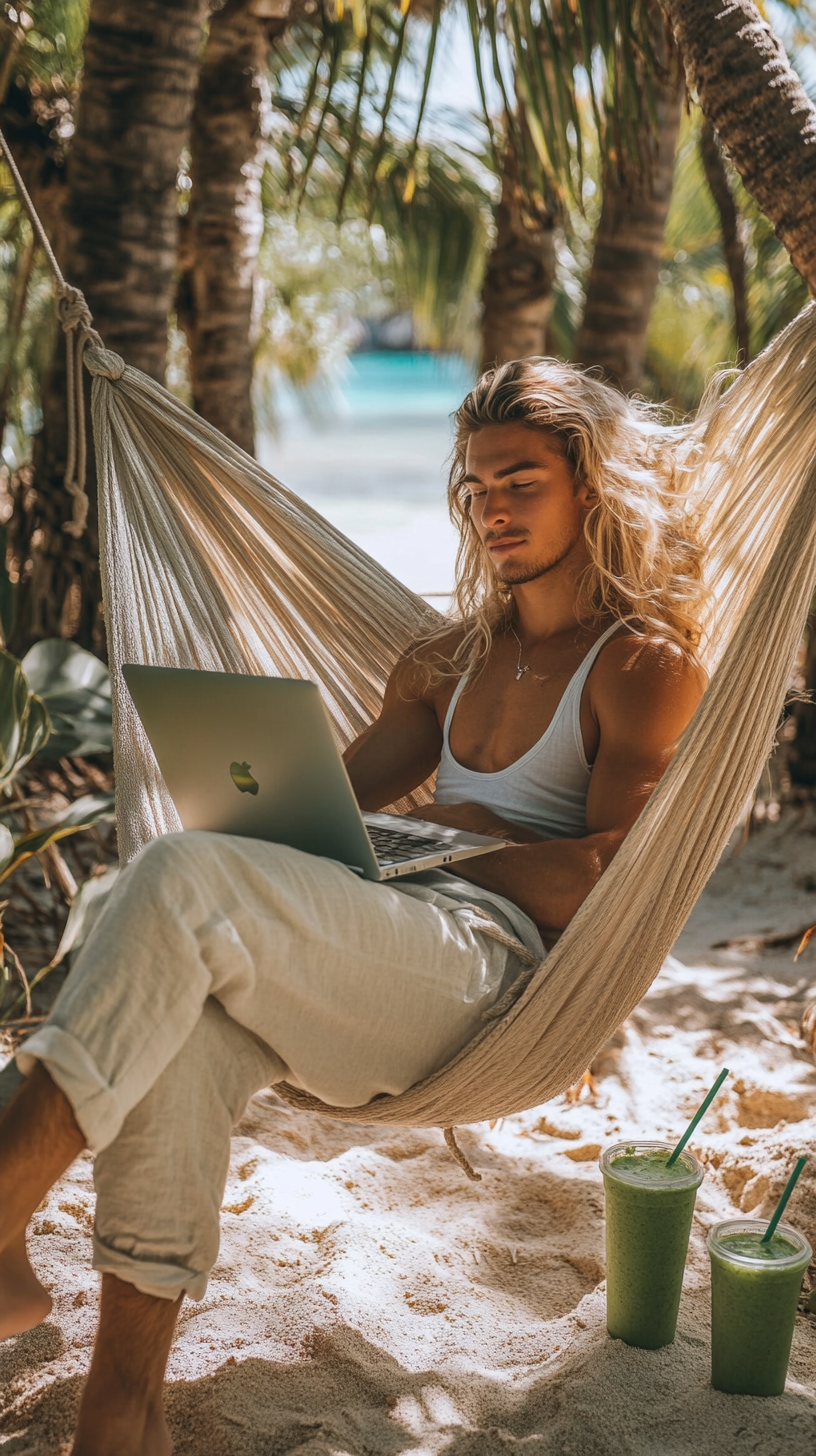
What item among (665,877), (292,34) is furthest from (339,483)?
(665,877)

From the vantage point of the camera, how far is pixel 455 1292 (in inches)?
63.7

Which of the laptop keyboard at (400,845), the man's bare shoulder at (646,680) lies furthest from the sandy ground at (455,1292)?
the man's bare shoulder at (646,680)

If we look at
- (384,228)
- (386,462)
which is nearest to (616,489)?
(384,228)

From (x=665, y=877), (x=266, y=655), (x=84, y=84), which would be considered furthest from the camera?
(x=84, y=84)

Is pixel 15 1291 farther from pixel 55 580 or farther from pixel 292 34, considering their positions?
pixel 292 34

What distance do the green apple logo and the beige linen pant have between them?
0.08 metres

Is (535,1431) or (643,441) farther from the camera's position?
(643,441)

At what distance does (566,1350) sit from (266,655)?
100cm

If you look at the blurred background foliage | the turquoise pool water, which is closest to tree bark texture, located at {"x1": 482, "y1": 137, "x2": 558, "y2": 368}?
the blurred background foliage

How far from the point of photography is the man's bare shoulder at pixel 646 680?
Result: 157 centimetres

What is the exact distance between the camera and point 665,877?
4.68 feet

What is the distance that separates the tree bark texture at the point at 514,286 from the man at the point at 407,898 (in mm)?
1795

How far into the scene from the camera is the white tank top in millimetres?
1638

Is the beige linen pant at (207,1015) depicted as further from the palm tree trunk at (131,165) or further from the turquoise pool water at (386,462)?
the turquoise pool water at (386,462)
